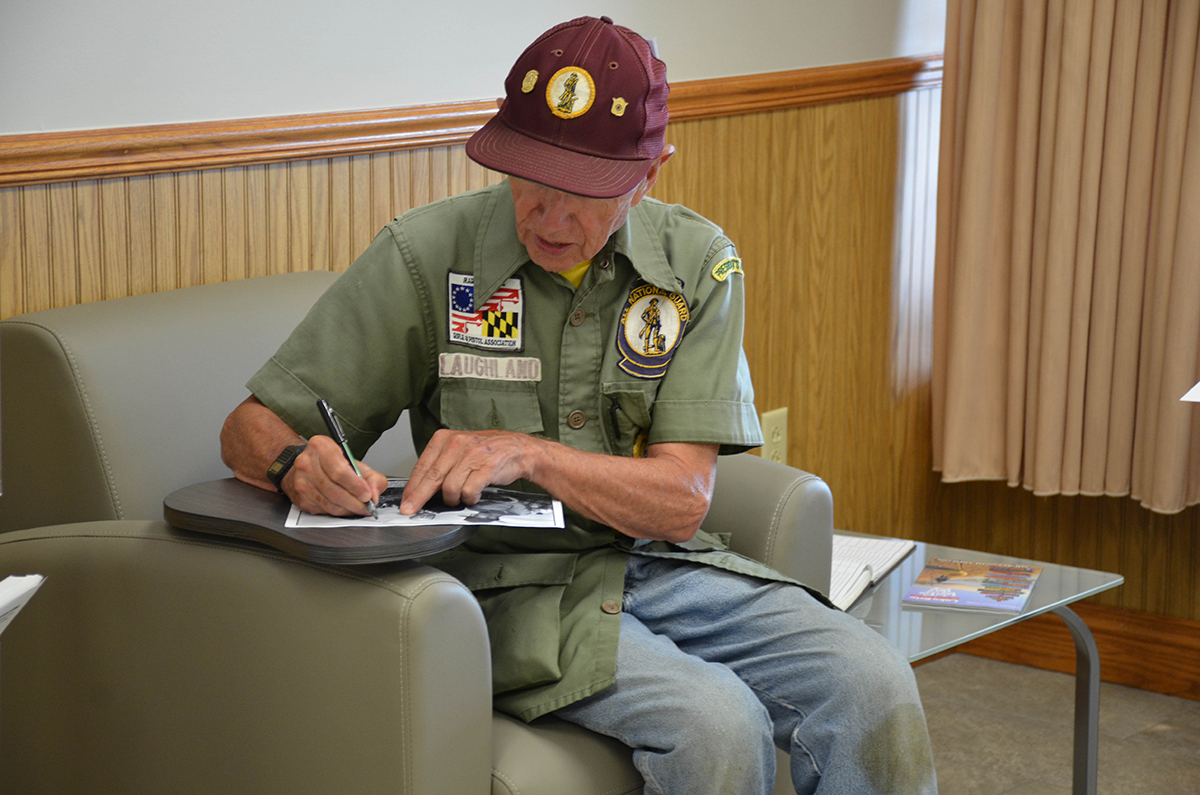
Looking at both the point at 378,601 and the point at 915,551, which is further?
the point at 915,551

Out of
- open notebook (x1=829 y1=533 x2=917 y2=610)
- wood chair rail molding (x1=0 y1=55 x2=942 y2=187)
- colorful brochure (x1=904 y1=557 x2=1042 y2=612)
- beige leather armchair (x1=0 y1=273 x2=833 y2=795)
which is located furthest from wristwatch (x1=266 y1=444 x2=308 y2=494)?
colorful brochure (x1=904 y1=557 x2=1042 y2=612)

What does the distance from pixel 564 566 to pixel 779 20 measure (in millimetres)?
1550

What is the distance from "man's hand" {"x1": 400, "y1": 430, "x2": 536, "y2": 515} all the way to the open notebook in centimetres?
64

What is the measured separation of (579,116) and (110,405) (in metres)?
0.65

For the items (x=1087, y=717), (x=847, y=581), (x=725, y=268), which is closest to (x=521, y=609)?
(x=725, y=268)

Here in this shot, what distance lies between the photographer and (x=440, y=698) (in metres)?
1.10

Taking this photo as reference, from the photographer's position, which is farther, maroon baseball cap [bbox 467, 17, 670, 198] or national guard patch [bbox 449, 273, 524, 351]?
national guard patch [bbox 449, 273, 524, 351]

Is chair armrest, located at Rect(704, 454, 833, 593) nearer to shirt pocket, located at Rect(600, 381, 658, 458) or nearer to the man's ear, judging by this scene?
shirt pocket, located at Rect(600, 381, 658, 458)

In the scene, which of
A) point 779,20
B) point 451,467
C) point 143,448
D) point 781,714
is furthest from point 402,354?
point 779,20

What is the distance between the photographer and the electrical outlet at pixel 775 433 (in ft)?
8.68

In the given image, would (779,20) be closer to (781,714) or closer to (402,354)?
(402,354)

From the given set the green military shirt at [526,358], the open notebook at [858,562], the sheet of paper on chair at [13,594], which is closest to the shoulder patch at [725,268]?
the green military shirt at [526,358]

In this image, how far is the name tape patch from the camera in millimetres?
1454

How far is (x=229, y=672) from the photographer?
1.20 m
